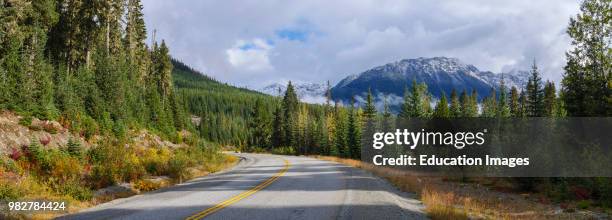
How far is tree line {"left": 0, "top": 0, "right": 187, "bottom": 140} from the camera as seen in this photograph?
26.4 m

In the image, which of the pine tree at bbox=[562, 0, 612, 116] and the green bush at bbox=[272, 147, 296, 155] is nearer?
the pine tree at bbox=[562, 0, 612, 116]

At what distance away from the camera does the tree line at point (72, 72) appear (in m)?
26.4

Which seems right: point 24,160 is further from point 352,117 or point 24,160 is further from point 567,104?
point 352,117

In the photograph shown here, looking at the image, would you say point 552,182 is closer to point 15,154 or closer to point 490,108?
point 15,154

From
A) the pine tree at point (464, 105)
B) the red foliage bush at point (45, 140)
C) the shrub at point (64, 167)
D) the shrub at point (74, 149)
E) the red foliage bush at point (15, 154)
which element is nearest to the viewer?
the shrub at point (64, 167)

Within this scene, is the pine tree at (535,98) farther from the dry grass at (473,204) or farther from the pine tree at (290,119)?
the pine tree at (290,119)

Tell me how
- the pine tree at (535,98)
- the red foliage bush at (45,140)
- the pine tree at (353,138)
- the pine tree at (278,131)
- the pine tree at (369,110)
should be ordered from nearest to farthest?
the red foliage bush at (45,140) → the pine tree at (535,98) → the pine tree at (369,110) → the pine tree at (353,138) → the pine tree at (278,131)

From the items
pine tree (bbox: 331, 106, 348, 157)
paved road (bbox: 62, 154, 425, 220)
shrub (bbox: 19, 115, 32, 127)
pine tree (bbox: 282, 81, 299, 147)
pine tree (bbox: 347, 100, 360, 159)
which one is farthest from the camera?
pine tree (bbox: 282, 81, 299, 147)

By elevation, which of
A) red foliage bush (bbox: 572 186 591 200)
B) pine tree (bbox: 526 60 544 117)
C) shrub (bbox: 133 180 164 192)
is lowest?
red foliage bush (bbox: 572 186 591 200)

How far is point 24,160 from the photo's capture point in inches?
835

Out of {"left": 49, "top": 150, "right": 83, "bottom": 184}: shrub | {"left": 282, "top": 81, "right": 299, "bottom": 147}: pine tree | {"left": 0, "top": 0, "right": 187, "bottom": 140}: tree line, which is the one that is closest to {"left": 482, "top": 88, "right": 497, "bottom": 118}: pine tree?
{"left": 282, "top": 81, "right": 299, "bottom": 147}: pine tree

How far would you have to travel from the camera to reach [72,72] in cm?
4125

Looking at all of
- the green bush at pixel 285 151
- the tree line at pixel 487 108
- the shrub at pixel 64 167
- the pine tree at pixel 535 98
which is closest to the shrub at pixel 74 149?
the shrub at pixel 64 167

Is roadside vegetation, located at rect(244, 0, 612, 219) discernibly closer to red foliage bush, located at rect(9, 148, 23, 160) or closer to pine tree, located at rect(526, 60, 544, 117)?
pine tree, located at rect(526, 60, 544, 117)
